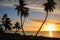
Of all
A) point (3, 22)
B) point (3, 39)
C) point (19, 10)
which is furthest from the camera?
point (3, 22)

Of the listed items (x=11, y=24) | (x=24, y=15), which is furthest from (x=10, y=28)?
(x=24, y=15)

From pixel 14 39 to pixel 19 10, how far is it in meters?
12.9

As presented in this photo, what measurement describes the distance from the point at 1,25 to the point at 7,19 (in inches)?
116

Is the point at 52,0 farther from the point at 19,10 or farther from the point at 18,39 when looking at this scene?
the point at 18,39

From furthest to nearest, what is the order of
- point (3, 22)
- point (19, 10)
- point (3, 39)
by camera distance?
point (3, 22), point (19, 10), point (3, 39)

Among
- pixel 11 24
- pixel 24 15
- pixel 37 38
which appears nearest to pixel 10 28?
pixel 11 24

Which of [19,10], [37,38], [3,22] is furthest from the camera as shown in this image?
[3,22]

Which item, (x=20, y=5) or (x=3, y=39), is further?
(x=20, y=5)

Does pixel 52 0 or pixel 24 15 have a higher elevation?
pixel 52 0

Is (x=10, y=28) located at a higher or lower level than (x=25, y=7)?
lower

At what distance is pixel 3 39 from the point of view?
56.2 metres

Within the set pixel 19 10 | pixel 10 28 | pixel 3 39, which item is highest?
pixel 19 10

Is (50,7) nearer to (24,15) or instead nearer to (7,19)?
(24,15)

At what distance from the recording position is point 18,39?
192 feet
